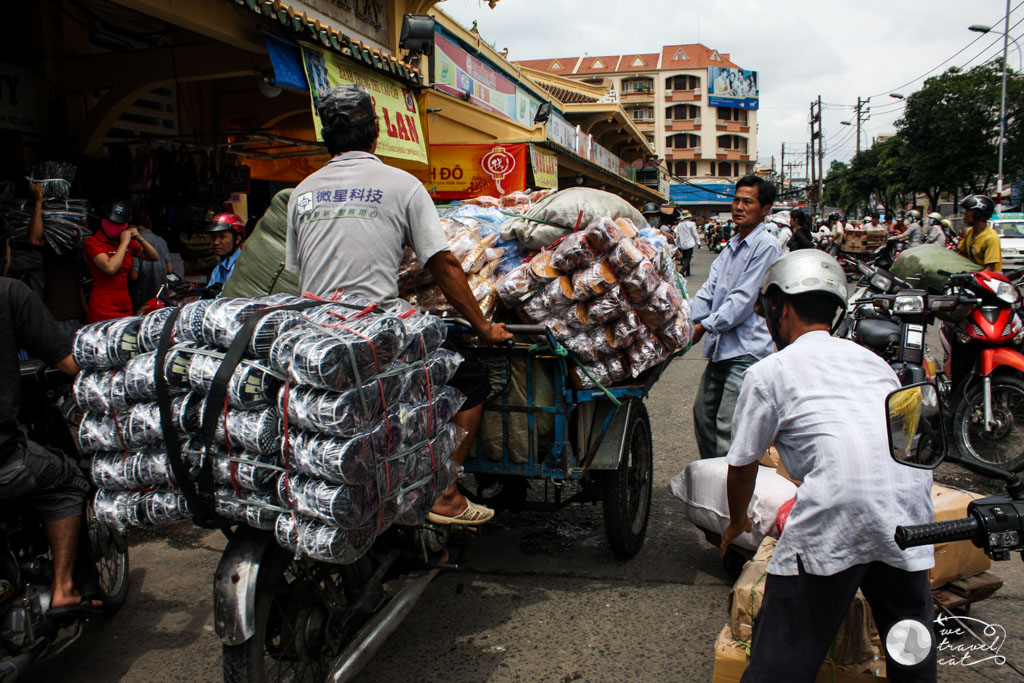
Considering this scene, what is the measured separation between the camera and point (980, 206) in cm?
729

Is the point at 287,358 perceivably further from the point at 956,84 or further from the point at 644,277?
the point at 956,84

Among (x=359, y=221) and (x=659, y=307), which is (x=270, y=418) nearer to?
(x=359, y=221)

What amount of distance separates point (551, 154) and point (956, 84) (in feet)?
105

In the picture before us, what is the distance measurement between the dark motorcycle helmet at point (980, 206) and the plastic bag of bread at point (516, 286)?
5.64m

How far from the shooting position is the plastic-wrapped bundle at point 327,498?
6.84 feet

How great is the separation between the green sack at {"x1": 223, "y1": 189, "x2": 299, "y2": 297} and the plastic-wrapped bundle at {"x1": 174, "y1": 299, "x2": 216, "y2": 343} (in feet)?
4.38

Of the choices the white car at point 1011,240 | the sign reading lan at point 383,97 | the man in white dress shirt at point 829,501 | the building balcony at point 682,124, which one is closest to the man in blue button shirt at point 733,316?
the man in white dress shirt at point 829,501

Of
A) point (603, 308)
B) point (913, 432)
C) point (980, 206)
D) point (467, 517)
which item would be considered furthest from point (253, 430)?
point (980, 206)

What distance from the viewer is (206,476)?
2.21m

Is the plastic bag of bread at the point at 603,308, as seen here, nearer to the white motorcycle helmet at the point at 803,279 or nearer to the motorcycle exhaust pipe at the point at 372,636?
the white motorcycle helmet at the point at 803,279

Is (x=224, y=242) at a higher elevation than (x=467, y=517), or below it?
higher

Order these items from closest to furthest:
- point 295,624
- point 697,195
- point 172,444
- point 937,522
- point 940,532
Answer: point 940,532, point 937,522, point 172,444, point 295,624, point 697,195

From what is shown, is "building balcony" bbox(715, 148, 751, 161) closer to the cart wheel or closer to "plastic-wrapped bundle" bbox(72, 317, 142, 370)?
the cart wheel

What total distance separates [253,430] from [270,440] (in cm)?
5
